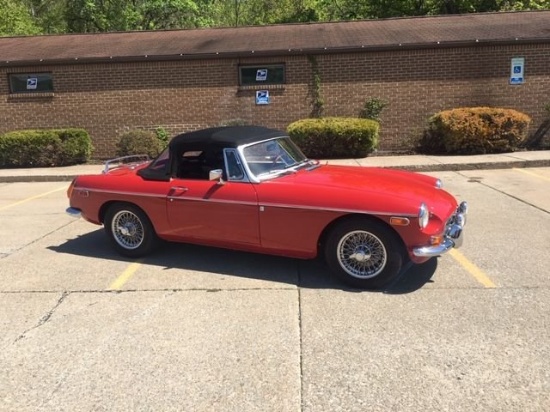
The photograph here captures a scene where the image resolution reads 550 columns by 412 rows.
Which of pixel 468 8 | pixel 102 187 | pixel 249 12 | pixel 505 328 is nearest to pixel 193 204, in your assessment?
pixel 102 187

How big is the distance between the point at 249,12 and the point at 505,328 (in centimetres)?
3928

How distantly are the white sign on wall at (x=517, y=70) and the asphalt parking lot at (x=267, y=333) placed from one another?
373 inches

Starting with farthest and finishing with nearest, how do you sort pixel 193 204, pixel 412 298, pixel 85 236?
pixel 85 236 → pixel 193 204 → pixel 412 298

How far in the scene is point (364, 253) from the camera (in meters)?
4.57

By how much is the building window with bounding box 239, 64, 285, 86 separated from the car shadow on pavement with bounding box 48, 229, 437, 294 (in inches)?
359

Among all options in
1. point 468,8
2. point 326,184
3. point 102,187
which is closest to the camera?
point 326,184

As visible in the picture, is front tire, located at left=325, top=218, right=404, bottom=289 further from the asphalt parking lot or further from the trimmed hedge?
the trimmed hedge

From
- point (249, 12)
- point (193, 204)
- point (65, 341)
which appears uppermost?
point (249, 12)

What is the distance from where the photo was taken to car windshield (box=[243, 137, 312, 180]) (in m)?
5.18

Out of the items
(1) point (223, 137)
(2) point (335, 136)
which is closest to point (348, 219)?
(1) point (223, 137)

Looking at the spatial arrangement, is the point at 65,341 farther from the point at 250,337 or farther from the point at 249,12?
the point at 249,12

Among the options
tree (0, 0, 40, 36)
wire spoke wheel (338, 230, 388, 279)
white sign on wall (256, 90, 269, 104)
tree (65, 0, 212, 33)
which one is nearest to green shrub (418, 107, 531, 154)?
white sign on wall (256, 90, 269, 104)

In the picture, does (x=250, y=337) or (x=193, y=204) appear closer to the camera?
(x=250, y=337)

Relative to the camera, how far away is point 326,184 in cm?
485
